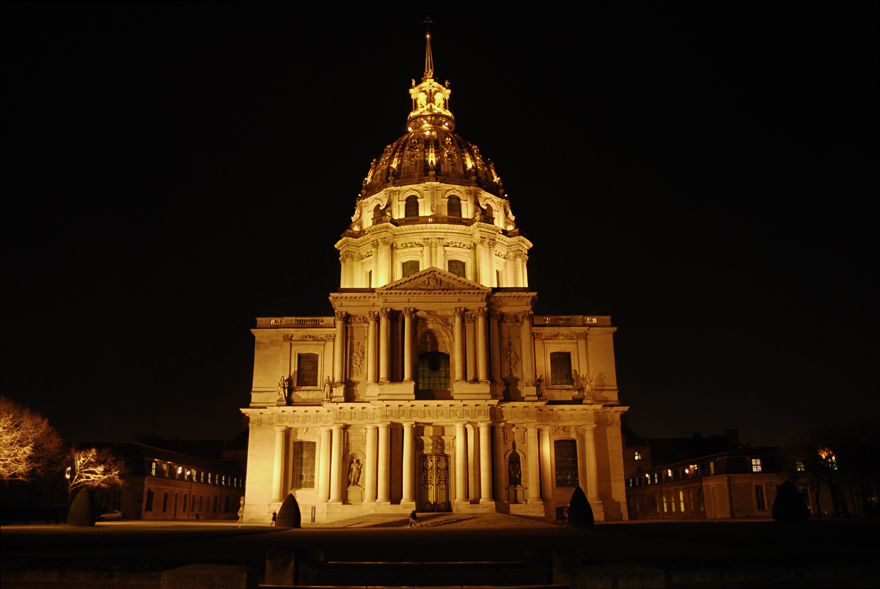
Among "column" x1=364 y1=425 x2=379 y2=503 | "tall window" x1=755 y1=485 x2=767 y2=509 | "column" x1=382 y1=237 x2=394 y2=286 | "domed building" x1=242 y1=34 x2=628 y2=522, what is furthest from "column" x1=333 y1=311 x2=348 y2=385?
"tall window" x1=755 y1=485 x2=767 y2=509

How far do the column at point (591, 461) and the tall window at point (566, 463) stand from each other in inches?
32.7

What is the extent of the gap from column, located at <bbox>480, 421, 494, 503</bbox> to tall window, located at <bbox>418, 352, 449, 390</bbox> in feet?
14.3

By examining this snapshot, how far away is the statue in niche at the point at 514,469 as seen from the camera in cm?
4325

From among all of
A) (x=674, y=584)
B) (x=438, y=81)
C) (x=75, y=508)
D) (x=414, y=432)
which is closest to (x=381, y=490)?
(x=414, y=432)

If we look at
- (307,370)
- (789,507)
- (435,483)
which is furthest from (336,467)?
(789,507)

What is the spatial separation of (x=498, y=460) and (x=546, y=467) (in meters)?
2.91

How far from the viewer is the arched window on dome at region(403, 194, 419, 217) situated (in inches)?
2283

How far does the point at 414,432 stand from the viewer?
142 feet

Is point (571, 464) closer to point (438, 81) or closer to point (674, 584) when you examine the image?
point (674, 584)

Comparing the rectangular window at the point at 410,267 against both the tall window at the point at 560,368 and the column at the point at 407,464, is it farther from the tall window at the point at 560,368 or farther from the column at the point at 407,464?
the column at the point at 407,464

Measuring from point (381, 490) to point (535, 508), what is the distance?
337 inches

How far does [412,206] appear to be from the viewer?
58.3 m

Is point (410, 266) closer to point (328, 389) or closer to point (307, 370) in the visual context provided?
point (307, 370)

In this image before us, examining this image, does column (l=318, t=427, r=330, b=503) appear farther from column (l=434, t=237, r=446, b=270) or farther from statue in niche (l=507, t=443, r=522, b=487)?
column (l=434, t=237, r=446, b=270)
